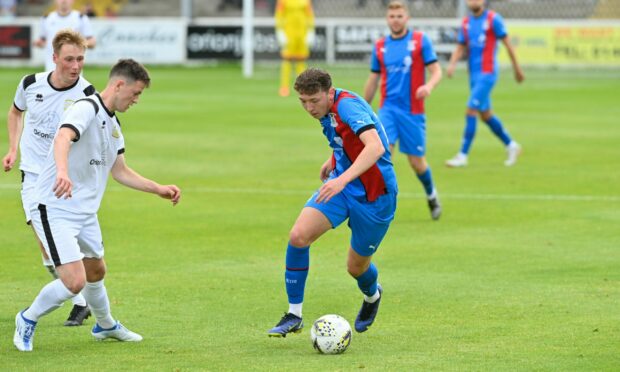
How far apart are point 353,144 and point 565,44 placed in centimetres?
2555

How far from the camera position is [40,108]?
8.41m

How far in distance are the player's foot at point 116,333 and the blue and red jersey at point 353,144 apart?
1.69 meters

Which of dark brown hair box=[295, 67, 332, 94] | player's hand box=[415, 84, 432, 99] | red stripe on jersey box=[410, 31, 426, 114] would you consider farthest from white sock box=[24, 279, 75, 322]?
red stripe on jersey box=[410, 31, 426, 114]

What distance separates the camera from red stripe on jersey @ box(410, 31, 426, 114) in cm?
1320

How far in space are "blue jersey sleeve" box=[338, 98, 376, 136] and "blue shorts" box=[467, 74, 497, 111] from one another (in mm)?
9766

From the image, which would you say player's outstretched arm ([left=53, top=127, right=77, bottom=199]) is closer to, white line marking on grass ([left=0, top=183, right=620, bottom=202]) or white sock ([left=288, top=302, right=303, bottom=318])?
white sock ([left=288, top=302, right=303, bottom=318])

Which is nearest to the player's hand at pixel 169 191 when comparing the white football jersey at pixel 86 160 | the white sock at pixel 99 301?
the white football jersey at pixel 86 160

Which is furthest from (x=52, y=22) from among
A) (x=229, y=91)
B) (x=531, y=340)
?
(x=229, y=91)

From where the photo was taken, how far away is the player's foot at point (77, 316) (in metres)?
8.39

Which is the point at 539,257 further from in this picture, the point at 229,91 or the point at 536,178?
the point at 229,91

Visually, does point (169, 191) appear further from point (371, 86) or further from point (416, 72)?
point (416, 72)

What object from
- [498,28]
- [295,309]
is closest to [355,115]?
[295,309]

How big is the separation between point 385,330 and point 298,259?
865 millimetres

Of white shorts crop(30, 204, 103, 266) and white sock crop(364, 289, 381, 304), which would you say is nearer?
white shorts crop(30, 204, 103, 266)
